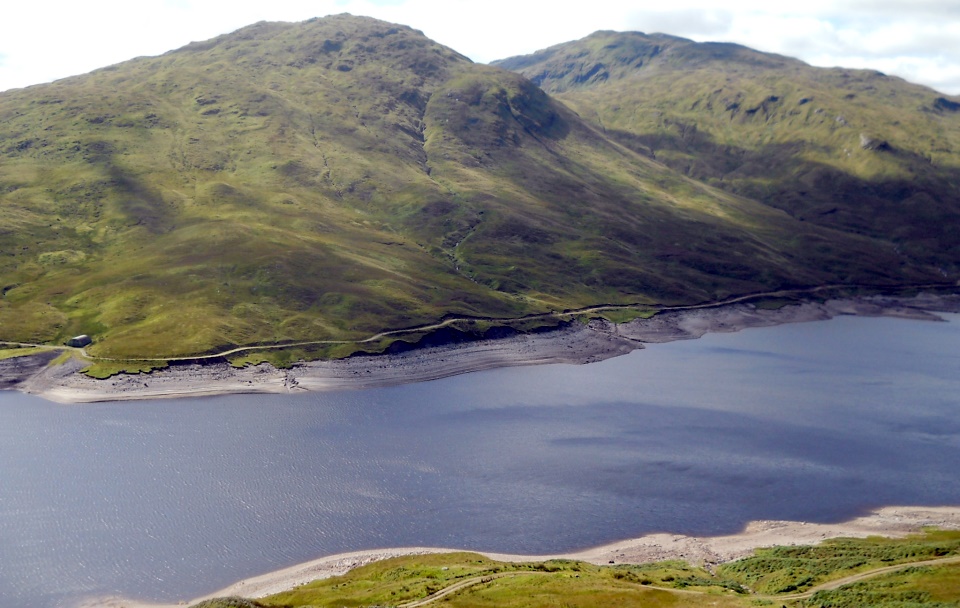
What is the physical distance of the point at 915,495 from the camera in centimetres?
13062

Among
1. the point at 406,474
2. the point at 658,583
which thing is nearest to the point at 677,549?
the point at 658,583

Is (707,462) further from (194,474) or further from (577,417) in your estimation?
(194,474)

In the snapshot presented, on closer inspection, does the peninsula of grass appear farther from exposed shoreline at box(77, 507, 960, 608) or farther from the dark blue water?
the dark blue water

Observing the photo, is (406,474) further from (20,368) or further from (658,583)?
(20,368)

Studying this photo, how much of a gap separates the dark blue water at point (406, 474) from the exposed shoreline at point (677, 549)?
2.81m

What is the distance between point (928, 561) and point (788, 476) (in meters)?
56.0

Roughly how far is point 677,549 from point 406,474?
48.1m

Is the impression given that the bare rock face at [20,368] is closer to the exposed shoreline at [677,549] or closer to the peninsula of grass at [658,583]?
the exposed shoreline at [677,549]

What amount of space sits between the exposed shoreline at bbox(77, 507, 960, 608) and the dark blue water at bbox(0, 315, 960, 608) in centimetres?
281

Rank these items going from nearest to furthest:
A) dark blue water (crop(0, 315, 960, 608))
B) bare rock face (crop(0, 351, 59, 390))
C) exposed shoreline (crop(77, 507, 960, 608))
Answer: exposed shoreline (crop(77, 507, 960, 608)), dark blue water (crop(0, 315, 960, 608)), bare rock face (crop(0, 351, 59, 390))

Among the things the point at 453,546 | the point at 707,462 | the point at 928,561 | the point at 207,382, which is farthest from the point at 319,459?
the point at 928,561

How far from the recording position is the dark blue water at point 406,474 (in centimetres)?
10688

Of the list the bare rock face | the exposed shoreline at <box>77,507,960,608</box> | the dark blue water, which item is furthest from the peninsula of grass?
the bare rock face

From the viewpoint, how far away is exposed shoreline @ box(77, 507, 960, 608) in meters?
95.9
